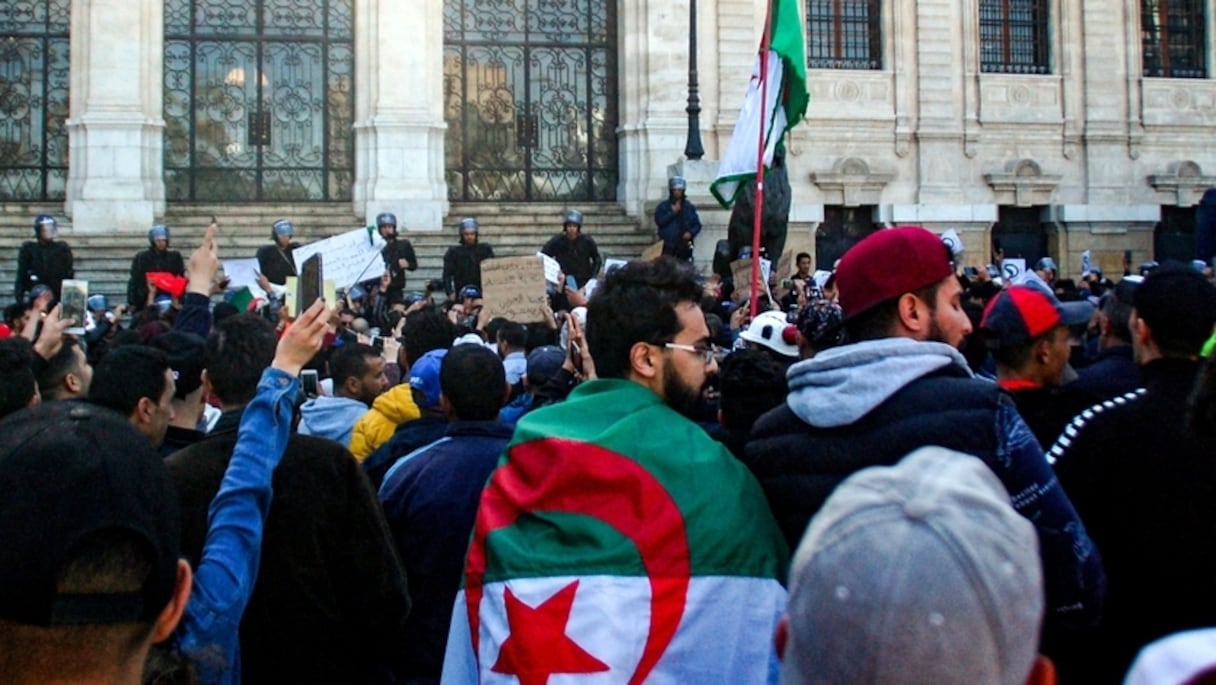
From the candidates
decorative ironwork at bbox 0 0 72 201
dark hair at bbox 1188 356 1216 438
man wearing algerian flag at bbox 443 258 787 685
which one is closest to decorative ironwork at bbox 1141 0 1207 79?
decorative ironwork at bbox 0 0 72 201

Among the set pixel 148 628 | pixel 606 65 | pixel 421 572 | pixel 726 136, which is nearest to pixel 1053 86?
pixel 726 136

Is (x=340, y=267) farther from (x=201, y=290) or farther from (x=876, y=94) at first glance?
(x=876, y=94)

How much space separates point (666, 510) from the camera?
2932mm

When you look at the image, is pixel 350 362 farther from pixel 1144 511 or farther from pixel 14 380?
pixel 1144 511

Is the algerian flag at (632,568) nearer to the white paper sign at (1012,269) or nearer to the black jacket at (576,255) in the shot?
the white paper sign at (1012,269)

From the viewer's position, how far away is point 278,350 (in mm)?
3441

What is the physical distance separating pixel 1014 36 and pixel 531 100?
9.26m

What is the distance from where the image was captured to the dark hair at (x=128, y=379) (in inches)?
153

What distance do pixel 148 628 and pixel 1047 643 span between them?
2.16 m

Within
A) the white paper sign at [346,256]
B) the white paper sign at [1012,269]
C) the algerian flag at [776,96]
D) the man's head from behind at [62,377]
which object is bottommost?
the man's head from behind at [62,377]

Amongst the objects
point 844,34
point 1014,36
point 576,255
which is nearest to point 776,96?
point 576,255

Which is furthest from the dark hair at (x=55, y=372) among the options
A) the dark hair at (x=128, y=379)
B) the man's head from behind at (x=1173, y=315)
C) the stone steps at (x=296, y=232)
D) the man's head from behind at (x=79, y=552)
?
the stone steps at (x=296, y=232)

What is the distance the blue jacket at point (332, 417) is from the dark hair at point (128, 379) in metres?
1.88

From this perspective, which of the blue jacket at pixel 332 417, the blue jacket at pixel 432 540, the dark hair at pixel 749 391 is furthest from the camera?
the blue jacket at pixel 332 417
